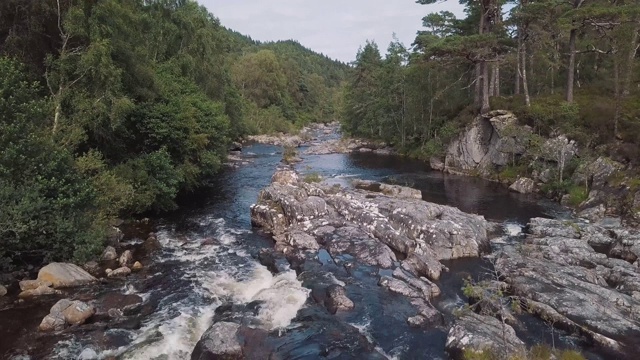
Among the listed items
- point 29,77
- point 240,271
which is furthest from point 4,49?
point 240,271

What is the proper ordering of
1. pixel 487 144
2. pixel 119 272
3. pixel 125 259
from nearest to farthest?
pixel 119 272 → pixel 125 259 → pixel 487 144

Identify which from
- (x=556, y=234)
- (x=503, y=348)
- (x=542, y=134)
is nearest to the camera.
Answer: (x=503, y=348)

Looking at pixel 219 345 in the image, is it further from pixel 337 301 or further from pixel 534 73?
pixel 534 73

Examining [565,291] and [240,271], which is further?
[240,271]

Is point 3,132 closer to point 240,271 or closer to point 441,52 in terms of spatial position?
point 240,271

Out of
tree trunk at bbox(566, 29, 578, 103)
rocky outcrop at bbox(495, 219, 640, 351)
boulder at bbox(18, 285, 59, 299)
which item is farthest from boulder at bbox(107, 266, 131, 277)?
tree trunk at bbox(566, 29, 578, 103)

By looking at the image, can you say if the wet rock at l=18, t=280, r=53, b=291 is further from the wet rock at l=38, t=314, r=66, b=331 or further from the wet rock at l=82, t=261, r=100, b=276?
the wet rock at l=38, t=314, r=66, b=331

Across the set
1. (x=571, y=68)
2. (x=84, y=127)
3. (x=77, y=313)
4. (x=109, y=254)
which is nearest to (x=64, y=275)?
(x=109, y=254)
